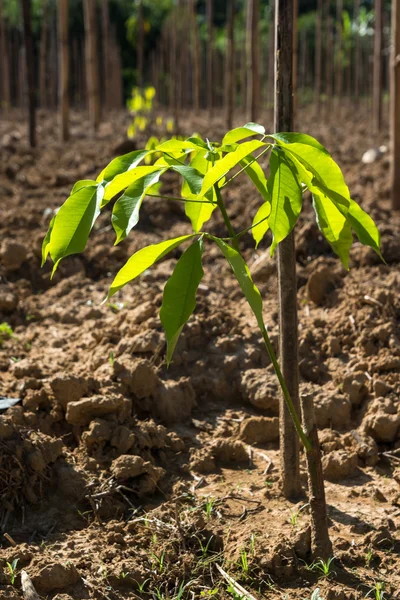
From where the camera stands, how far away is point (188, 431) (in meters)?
3.44

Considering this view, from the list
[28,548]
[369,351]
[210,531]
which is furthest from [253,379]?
[28,548]

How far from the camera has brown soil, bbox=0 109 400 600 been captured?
2.49m

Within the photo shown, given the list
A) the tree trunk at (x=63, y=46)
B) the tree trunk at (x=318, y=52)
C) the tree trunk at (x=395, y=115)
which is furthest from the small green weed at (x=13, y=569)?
the tree trunk at (x=318, y=52)

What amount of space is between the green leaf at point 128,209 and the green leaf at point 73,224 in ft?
0.27

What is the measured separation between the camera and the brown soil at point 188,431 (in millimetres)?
2488

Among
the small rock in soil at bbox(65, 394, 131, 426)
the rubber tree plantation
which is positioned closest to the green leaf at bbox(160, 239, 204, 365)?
the rubber tree plantation

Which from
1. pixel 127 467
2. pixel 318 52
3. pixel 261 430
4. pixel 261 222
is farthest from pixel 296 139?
pixel 318 52

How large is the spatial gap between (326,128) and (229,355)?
10.6 m

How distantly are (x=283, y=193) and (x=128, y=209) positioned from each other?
0.39 metres

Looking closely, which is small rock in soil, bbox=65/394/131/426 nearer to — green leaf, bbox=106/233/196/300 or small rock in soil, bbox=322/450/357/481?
small rock in soil, bbox=322/450/357/481

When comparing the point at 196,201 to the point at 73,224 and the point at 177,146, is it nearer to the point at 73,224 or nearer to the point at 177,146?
the point at 177,146

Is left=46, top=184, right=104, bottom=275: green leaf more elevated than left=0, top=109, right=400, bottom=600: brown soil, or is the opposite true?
left=46, top=184, right=104, bottom=275: green leaf

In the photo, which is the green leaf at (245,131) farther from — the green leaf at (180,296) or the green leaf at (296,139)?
the green leaf at (180,296)

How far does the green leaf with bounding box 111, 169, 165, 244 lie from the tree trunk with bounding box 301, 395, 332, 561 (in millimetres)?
842
